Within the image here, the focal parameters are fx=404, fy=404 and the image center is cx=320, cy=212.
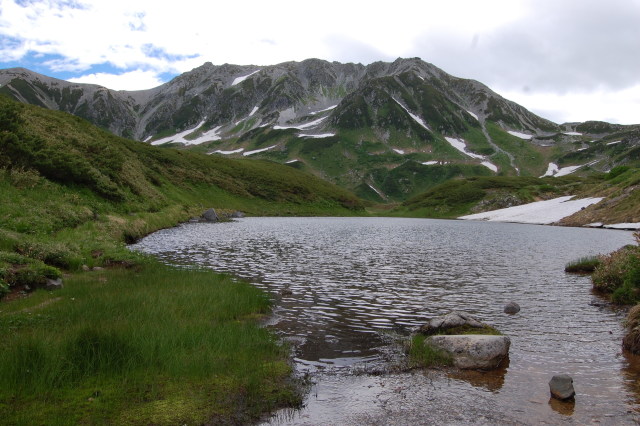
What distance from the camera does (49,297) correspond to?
16.4 metres

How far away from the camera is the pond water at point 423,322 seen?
10.1 metres

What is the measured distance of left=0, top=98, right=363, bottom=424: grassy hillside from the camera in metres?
8.90

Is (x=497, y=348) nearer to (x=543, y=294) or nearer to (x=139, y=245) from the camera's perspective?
(x=543, y=294)

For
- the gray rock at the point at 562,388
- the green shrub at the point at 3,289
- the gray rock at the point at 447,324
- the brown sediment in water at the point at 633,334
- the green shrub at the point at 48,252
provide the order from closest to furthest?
1. the gray rock at the point at 562,388
2. the brown sediment in water at the point at 633,334
3. the gray rock at the point at 447,324
4. the green shrub at the point at 3,289
5. the green shrub at the point at 48,252

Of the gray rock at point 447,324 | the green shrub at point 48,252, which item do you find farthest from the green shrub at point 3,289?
the gray rock at point 447,324

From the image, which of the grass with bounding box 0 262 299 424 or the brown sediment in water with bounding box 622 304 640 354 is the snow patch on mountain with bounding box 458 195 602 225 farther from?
the grass with bounding box 0 262 299 424

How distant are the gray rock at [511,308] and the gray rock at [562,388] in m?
9.38

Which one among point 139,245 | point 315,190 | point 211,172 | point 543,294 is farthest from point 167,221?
point 315,190

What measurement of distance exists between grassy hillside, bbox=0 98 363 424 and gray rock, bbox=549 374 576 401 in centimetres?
688

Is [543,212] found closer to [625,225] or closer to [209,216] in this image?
[625,225]

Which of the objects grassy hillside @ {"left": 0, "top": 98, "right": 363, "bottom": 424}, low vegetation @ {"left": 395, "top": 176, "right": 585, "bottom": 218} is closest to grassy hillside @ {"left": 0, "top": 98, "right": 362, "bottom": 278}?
grassy hillside @ {"left": 0, "top": 98, "right": 363, "bottom": 424}

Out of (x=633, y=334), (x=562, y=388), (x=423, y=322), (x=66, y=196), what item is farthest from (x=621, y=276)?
(x=66, y=196)

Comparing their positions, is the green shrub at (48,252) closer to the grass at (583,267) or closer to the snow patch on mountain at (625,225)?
the grass at (583,267)

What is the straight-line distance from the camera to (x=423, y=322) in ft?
59.2
